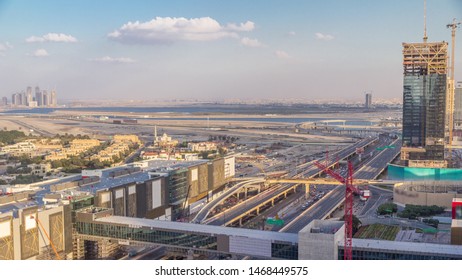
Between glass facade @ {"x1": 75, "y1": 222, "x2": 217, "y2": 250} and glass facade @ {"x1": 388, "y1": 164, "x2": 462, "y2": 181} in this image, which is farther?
glass facade @ {"x1": 388, "y1": 164, "x2": 462, "y2": 181}

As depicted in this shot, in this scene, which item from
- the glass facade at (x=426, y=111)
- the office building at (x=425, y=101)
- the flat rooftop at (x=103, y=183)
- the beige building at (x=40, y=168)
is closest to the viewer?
the flat rooftop at (x=103, y=183)

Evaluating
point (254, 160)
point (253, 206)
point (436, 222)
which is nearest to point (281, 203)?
point (253, 206)

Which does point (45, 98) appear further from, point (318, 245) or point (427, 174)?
point (318, 245)

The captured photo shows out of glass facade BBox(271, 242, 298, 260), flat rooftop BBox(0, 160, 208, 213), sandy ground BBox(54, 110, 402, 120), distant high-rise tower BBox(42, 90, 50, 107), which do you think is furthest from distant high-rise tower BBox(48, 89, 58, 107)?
glass facade BBox(271, 242, 298, 260)

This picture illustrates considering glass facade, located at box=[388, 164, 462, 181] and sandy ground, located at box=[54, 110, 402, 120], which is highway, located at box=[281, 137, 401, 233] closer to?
glass facade, located at box=[388, 164, 462, 181]

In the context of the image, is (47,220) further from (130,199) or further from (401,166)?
(401,166)

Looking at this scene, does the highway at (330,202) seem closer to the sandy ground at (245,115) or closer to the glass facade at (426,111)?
the glass facade at (426,111)

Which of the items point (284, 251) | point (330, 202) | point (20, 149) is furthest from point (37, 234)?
point (20, 149)

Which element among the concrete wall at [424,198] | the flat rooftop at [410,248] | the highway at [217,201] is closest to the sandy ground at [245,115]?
the highway at [217,201]
